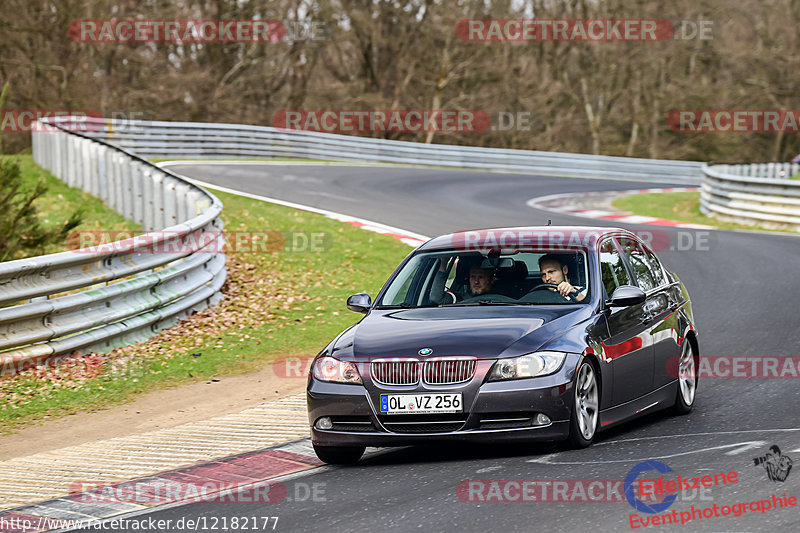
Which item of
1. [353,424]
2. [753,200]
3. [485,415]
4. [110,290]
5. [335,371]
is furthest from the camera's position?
[753,200]

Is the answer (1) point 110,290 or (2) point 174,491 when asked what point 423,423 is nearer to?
(2) point 174,491

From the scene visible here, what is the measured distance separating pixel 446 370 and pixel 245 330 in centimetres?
645

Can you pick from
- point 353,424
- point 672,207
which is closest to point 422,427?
point 353,424

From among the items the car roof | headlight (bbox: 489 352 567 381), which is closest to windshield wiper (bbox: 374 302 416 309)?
the car roof

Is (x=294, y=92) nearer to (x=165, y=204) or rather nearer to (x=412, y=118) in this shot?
(x=412, y=118)

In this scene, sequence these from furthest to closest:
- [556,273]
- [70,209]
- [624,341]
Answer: [70,209], [556,273], [624,341]

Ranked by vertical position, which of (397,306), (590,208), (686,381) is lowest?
(590,208)

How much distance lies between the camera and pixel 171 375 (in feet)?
36.9

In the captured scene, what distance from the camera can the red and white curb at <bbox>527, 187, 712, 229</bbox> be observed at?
2484 cm

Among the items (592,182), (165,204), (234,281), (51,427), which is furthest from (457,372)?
(592,182)

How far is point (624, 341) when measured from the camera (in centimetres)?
807

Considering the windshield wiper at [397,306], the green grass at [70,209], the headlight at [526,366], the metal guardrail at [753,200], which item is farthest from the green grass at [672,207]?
the headlight at [526,366]

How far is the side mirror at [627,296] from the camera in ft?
26.0

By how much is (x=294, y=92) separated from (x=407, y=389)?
150 ft
